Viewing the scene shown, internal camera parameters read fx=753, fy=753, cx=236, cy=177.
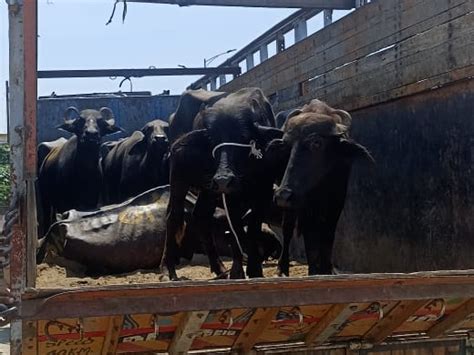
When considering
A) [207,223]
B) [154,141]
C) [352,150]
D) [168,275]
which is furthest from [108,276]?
[154,141]

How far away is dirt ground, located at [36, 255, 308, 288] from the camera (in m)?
6.04

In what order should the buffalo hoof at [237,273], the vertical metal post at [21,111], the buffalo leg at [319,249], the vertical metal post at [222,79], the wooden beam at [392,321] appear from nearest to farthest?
the vertical metal post at [21,111] < the wooden beam at [392,321] < the buffalo leg at [319,249] < the buffalo hoof at [237,273] < the vertical metal post at [222,79]

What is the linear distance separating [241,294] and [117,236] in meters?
3.74

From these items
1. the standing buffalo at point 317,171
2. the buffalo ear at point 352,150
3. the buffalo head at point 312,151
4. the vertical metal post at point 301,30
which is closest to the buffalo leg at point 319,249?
the standing buffalo at point 317,171

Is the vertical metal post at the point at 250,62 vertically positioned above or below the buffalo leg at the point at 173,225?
above

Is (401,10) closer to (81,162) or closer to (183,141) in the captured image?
(183,141)

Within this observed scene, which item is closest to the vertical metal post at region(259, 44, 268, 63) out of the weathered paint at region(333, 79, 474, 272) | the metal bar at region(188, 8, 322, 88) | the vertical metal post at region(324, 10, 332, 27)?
the metal bar at region(188, 8, 322, 88)

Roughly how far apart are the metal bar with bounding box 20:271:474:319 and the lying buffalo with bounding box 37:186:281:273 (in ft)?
11.9

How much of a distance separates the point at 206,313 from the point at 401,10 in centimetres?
355

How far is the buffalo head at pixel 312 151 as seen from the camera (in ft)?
16.1

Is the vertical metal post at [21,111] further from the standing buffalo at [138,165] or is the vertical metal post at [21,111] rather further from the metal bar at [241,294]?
the standing buffalo at [138,165]

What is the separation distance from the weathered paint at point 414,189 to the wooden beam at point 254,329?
6.67 feet

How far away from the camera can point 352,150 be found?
506 cm

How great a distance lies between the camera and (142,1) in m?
6.45
